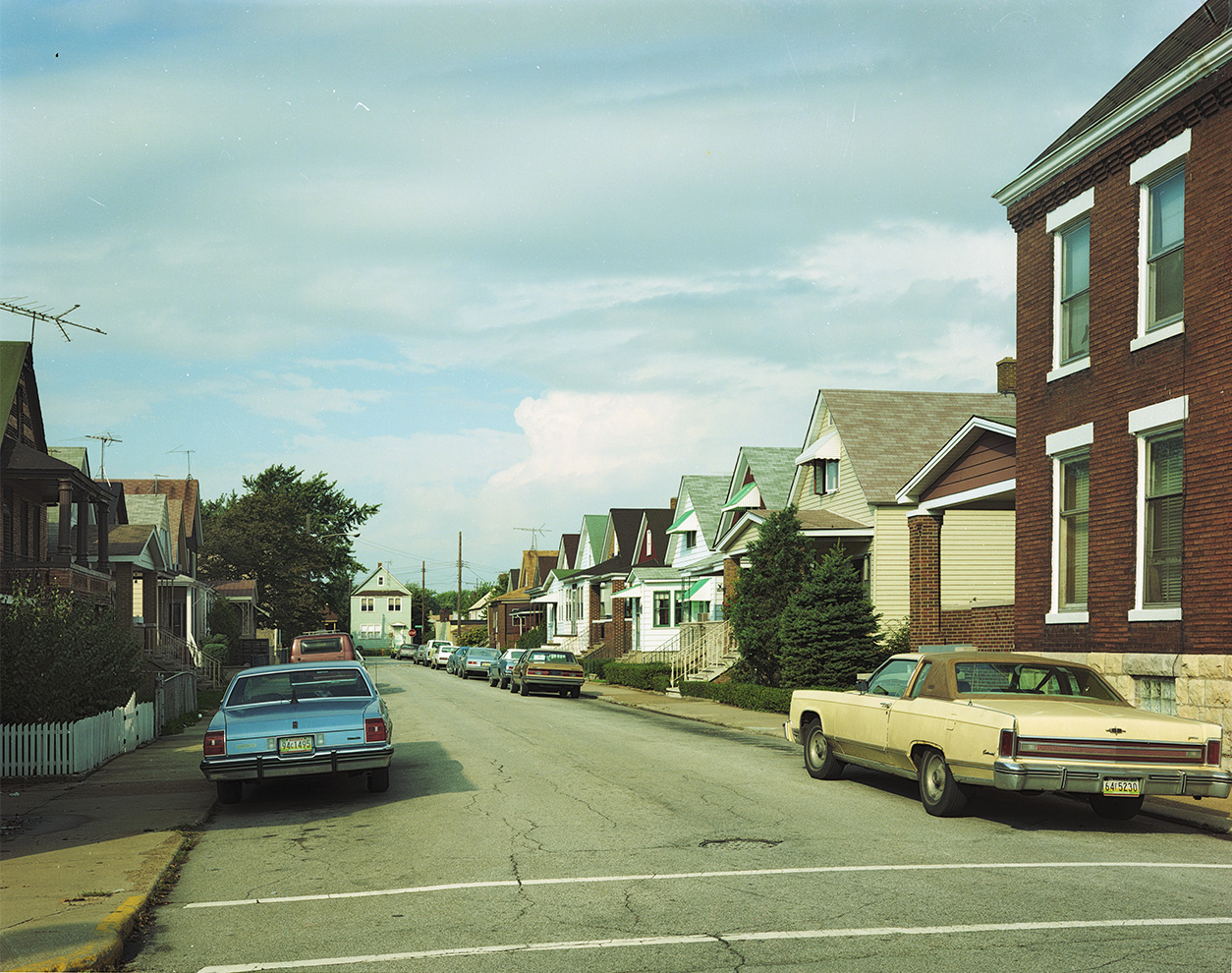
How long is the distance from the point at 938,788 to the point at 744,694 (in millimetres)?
16595

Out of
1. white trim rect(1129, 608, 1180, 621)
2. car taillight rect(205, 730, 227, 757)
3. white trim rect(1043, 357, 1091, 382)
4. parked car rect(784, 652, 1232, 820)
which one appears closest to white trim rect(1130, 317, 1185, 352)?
white trim rect(1043, 357, 1091, 382)

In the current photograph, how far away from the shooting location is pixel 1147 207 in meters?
16.7

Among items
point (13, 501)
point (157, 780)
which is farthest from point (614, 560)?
point (157, 780)

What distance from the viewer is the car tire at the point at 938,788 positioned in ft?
36.2

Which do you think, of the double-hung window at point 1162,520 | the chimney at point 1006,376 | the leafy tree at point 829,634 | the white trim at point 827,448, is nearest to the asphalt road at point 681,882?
the double-hung window at point 1162,520

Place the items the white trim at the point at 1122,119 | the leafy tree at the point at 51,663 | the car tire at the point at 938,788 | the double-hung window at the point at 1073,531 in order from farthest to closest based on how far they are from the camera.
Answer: the double-hung window at the point at 1073,531 → the leafy tree at the point at 51,663 → the white trim at the point at 1122,119 → the car tire at the point at 938,788

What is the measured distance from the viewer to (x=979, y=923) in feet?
23.6

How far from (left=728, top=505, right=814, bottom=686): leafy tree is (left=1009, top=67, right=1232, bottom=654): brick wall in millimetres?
9263

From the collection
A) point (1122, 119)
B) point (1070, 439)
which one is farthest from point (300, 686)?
point (1122, 119)

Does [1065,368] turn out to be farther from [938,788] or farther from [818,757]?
[938,788]

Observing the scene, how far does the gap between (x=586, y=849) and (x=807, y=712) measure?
5.39m

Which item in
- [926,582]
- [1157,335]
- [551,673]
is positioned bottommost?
[551,673]

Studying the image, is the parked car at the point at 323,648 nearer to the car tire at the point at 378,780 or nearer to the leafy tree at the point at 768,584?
the leafy tree at the point at 768,584

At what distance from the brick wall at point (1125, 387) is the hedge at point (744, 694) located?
679cm
